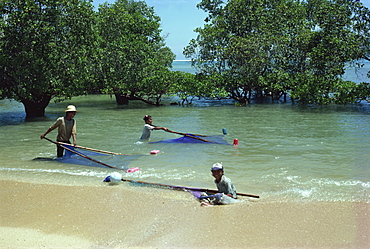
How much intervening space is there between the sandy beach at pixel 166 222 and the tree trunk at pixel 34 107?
15.1 meters

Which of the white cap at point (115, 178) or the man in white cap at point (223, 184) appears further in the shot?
the white cap at point (115, 178)

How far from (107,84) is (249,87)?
1004cm

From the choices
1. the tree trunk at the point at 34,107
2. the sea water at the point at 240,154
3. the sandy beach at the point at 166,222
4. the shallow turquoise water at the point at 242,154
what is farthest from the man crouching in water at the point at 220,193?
the tree trunk at the point at 34,107

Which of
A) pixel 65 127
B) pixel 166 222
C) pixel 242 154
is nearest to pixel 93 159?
pixel 65 127

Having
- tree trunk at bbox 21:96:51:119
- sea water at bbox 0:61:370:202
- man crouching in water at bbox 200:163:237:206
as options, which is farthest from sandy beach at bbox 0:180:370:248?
tree trunk at bbox 21:96:51:119

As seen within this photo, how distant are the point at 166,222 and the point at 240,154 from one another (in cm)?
602

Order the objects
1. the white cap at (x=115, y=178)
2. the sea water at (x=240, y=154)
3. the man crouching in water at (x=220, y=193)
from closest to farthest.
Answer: the man crouching in water at (x=220, y=193)
the white cap at (x=115, y=178)
the sea water at (x=240, y=154)

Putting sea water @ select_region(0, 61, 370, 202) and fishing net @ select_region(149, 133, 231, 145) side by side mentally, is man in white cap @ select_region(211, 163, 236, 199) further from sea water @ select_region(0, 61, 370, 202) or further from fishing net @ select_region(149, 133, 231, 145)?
fishing net @ select_region(149, 133, 231, 145)

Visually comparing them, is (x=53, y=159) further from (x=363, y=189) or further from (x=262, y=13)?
(x=262, y=13)

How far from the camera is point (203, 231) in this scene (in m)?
5.96

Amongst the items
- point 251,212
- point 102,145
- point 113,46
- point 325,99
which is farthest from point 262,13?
point 251,212

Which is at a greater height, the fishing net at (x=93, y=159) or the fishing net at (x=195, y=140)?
the fishing net at (x=195, y=140)

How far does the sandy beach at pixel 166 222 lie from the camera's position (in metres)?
5.59

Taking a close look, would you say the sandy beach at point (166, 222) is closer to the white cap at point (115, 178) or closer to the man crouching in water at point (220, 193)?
the man crouching in water at point (220, 193)
